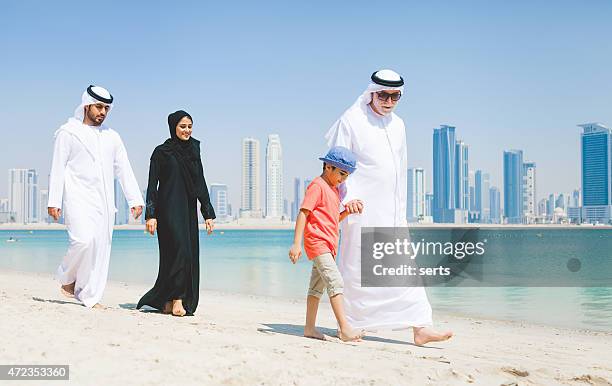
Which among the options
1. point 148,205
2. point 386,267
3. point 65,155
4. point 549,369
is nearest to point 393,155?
point 386,267

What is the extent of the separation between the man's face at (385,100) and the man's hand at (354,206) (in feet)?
2.46

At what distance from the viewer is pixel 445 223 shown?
16362 cm

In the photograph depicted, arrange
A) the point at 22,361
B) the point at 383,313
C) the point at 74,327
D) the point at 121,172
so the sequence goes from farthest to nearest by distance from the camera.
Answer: the point at 121,172 → the point at 383,313 → the point at 74,327 → the point at 22,361

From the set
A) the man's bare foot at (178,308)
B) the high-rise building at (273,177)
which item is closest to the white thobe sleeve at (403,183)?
the man's bare foot at (178,308)

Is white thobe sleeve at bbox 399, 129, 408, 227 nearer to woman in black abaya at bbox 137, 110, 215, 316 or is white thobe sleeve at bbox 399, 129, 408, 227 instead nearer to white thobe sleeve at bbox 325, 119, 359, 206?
white thobe sleeve at bbox 325, 119, 359, 206

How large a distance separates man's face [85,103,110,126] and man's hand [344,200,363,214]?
2.47 metres

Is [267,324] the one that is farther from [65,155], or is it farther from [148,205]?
[65,155]

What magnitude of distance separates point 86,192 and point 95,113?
27.4 inches

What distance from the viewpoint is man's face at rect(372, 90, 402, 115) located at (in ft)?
17.5

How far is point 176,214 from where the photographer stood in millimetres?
6219

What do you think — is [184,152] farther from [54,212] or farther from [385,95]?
[385,95]

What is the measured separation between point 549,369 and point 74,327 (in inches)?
117

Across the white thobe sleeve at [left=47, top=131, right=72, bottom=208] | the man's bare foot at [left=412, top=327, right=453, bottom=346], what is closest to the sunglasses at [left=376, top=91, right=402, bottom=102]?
the man's bare foot at [left=412, top=327, right=453, bottom=346]

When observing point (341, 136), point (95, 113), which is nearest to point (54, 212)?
point (95, 113)
